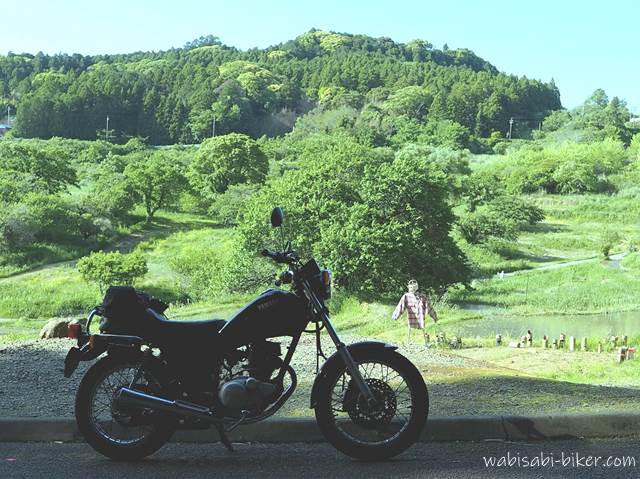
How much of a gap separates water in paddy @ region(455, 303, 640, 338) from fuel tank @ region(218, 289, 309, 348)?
17.9m

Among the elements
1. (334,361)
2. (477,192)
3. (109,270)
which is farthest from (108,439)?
(477,192)

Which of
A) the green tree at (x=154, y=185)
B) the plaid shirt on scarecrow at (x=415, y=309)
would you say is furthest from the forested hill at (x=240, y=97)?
the plaid shirt on scarecrow at (x=415, y=309)

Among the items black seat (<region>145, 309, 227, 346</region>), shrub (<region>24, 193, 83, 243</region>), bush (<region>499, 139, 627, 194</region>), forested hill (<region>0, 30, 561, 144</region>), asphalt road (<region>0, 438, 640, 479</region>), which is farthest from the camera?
forested hill (<region>0, 30, 561, 144</region>)

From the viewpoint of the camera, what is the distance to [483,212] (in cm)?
5897

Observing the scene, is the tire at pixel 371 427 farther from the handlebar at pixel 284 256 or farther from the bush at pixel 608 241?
the bush at pixel 608 241

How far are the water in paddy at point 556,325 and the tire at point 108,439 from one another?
1803 cm

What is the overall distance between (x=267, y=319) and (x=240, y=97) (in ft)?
518

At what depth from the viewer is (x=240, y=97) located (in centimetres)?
15800

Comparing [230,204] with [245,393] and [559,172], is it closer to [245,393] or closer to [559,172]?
[559,172]

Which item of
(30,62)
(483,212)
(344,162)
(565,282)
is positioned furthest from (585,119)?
(30,62)

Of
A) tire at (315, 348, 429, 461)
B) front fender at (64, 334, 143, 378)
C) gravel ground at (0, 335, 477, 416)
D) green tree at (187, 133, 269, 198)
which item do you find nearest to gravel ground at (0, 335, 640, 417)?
gravel ground at (0, 335, 477, 416)

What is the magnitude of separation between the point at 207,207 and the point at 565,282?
38.7m

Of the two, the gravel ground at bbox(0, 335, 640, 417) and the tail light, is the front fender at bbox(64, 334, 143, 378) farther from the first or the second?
the gravel ground at bbox(0, 335, 640, 417)

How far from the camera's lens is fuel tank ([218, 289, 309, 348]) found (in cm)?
432
